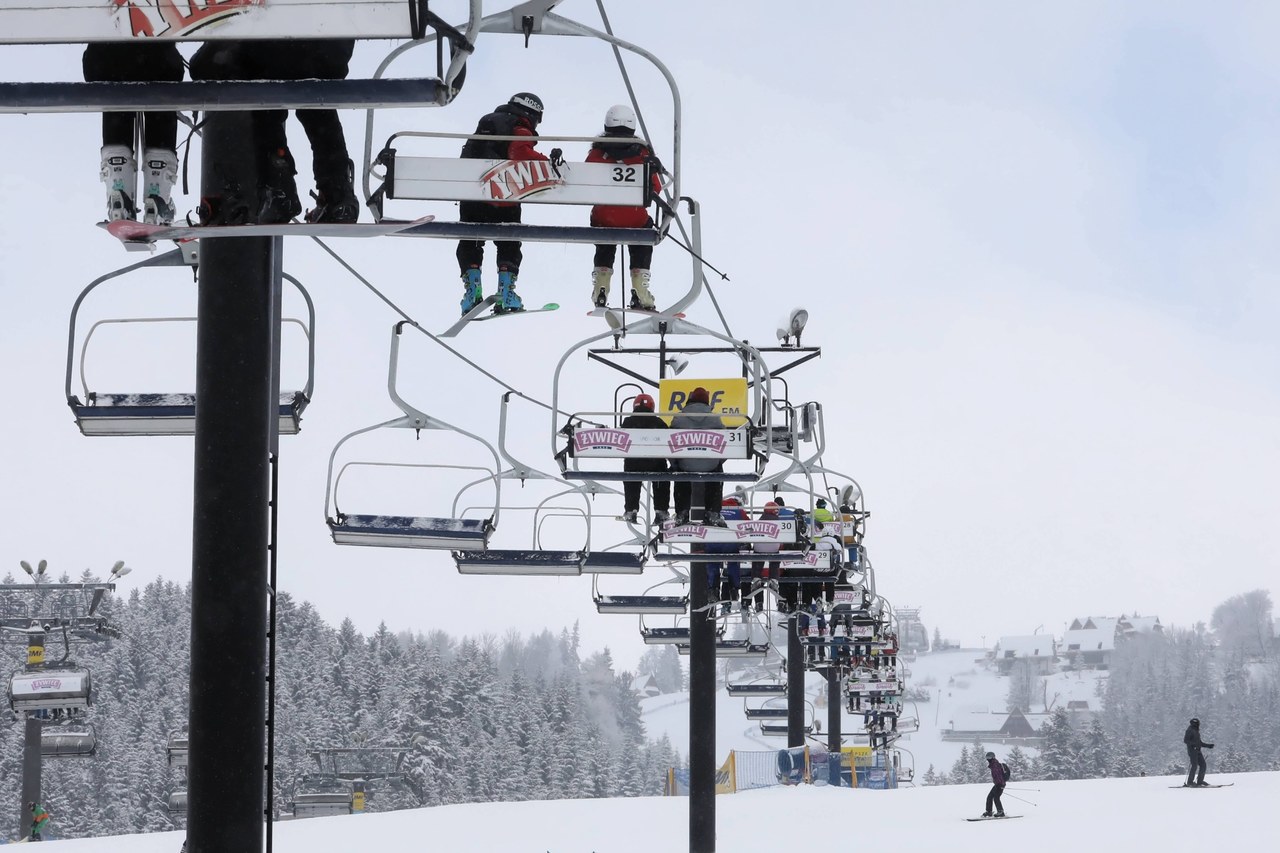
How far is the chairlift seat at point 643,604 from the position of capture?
2553cm

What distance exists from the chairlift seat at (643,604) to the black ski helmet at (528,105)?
17.0 meters

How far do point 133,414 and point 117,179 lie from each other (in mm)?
4118

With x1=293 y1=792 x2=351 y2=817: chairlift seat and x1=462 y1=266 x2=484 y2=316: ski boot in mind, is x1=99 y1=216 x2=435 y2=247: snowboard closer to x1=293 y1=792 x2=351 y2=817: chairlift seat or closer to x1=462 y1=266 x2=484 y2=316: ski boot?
x1=462 y1=266 x2=484 y2=316: ski boot

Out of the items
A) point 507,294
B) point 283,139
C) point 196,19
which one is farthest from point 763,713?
point 196,19

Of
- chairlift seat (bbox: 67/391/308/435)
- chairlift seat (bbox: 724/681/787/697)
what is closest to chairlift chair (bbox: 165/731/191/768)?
chairlift seat (bbox: 724/681/787/697)

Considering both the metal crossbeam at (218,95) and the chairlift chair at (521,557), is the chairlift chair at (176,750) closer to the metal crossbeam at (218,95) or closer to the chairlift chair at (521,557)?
the chairlift chair at (521,557)

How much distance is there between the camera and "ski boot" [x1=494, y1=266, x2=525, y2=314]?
961 centimetres

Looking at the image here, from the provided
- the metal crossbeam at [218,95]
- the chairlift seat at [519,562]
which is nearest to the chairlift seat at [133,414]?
the metal crossbeam at [218,95]

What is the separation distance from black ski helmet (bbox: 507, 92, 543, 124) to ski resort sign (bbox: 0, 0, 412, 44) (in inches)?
170

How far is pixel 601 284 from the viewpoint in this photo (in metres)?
11.2

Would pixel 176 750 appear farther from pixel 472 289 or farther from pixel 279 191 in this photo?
pixel 279 191

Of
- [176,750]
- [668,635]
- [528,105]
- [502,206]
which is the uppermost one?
[528,105]

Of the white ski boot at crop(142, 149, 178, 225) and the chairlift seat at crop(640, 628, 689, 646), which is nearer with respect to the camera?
the white ski boot at crop(142, 149, 178, 225)

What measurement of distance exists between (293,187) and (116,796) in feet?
247
